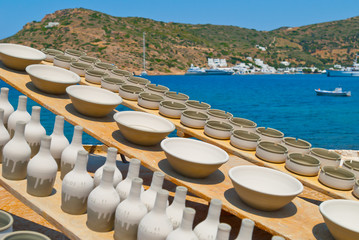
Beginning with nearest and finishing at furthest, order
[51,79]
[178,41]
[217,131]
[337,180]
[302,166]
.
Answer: [337,180], [302,166], [217,131], [51,79], [178,41]

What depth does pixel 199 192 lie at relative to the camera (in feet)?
9.30

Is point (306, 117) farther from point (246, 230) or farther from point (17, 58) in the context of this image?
point (246, 230)

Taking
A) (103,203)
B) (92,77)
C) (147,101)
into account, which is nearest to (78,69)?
(92,77)

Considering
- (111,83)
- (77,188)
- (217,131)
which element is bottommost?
(77,188)

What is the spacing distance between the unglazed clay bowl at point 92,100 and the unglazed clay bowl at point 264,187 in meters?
1.79

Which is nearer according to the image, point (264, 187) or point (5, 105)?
point (264, 187)

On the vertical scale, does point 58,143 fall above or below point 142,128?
below

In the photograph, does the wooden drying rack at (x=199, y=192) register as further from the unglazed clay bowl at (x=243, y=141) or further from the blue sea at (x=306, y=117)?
the blue sea at (x=306, y=117)

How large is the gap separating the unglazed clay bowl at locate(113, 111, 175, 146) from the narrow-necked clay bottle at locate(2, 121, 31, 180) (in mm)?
945

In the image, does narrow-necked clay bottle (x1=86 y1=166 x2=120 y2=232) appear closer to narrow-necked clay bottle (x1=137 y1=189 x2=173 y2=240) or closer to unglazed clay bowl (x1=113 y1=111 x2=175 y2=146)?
narrow-necked clay bottle (x1=137 y1=189 x2=173 y2=240)

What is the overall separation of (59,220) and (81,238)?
310 mm

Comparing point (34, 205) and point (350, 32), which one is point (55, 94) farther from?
point (350, 32)

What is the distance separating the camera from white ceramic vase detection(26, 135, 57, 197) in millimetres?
2785

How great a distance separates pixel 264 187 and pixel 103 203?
5.07 ft
